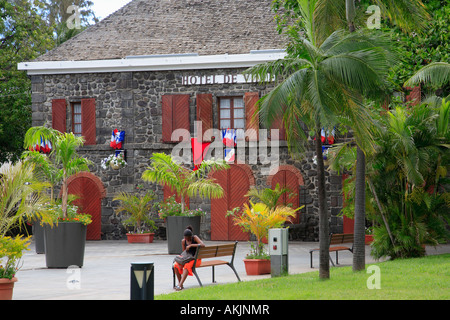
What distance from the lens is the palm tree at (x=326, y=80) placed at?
10414 mm

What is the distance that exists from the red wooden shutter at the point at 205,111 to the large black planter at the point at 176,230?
5431mm

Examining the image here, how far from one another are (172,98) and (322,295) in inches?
584

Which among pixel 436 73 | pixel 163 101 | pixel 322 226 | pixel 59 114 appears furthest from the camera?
pixel 59 114

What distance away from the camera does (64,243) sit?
14.2 metres

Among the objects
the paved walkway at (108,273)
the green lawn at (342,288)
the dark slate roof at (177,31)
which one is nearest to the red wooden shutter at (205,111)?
the dark slate roof at (177,31)

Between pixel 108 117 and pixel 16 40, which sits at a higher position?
pixel 16 40

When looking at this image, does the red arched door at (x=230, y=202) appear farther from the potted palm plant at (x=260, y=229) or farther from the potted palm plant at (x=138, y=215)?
the potted palm plant at (x=260, y=229)

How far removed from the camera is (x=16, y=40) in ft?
96.8

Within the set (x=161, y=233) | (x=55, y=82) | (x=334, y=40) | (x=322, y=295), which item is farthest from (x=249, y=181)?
(x=322, y=295)

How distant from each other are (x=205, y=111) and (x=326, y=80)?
40.7 feet

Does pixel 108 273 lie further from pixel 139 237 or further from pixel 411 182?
pixel 139 237

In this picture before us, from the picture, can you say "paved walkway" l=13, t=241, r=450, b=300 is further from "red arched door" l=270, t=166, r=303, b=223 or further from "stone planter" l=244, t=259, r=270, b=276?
"red arched door" l=270, t=166, r=303, b=223

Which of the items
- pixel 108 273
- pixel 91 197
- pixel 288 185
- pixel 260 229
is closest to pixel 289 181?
pixel 288 185

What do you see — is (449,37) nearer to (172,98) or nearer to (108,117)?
(172,98)
